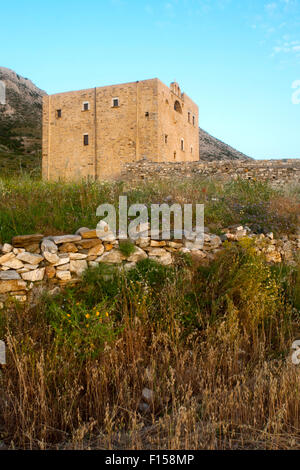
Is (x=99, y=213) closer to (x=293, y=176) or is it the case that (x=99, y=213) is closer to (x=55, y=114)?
(x=293, y=176)

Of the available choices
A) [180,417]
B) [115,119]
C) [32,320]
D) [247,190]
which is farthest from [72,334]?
[115,119]

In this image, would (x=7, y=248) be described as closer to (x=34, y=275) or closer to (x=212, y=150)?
(x=34, y=275)

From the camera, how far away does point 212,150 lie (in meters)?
44.5

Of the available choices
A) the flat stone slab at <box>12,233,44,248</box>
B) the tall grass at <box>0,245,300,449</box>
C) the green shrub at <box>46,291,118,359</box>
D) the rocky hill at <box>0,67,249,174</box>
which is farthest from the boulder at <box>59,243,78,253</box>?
the rocky hill at <box>0,67,249,174</box>

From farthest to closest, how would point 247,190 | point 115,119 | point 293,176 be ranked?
point 115,119 → point 293,176 → point 247,190

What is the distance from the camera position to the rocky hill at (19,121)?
35.8m

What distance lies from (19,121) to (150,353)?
4869cm

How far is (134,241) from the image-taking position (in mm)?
4328

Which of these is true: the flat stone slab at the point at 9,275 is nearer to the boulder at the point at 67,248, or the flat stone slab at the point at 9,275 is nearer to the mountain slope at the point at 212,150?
the boulder at the point at 67,248

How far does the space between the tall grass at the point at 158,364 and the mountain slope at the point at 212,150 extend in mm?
36195

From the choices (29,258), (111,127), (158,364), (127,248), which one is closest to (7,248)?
(29,258)

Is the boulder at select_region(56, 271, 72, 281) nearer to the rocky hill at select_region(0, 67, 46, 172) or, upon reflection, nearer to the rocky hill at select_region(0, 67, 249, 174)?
the rocky hill at select_region(0, 67, 46, 172)

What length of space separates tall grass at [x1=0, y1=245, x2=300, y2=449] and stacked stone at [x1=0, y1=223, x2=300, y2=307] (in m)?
0.23
